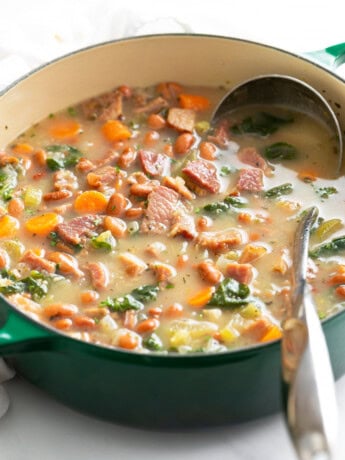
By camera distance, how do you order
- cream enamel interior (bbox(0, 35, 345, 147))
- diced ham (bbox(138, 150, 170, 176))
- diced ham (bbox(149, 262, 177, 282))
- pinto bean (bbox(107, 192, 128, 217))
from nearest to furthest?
diced ham (bbox(149, 262, 177, 282)) → pinto bean (bbox(107, 192, 128, 217)) → diced ham (bbox(138, 150, 170, 176)) → cream enamel interior (bbox(0, 35, 345, 147))

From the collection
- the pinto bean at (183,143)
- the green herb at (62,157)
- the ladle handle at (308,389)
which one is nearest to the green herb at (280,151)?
the pinto bean at (183,143)

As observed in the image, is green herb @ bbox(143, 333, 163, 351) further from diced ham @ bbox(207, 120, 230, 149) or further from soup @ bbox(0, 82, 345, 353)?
diced ham @ bbox(207, 120, 230, 149)

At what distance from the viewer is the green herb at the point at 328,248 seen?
407cm

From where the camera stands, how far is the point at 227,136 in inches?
189

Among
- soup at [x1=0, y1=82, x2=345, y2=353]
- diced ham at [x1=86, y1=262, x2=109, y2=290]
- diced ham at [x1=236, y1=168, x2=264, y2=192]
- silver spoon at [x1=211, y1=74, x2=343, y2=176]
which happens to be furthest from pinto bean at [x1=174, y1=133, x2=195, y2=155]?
diced ham at [x1=86, y1=262, x2=109, y2=290]

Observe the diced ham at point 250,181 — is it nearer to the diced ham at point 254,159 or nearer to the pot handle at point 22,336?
the diced ham at point 254,159

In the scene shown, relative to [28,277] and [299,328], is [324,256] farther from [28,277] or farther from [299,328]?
[28,277]

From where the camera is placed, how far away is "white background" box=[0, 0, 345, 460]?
361 cm

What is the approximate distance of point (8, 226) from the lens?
4246 millimetres

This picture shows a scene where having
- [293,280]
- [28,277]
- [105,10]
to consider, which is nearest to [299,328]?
[293,280]

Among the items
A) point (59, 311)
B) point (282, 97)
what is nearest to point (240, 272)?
point (59, 311)

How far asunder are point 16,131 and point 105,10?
1.21 meters

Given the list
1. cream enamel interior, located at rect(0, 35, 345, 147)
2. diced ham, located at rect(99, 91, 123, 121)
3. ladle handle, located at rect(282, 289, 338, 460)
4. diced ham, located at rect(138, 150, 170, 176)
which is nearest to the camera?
ladle handle, located at rect(282, 289, 338, 460)

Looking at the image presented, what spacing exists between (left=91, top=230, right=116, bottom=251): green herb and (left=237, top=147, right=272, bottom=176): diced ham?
2.89ft
